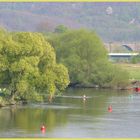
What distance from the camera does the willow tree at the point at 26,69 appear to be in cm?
8738

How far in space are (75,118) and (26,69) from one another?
487 inches

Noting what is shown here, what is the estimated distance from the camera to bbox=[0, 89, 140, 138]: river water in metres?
66.5

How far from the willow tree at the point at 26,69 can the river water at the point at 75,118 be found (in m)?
1.99

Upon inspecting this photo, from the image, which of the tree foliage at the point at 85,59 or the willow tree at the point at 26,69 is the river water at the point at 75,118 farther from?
the tree foliage at the point at 85,59

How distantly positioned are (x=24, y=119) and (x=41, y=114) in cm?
457

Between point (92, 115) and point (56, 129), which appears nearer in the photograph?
point (56, 129)

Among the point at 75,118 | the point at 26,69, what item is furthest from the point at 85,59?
the point at 75,118

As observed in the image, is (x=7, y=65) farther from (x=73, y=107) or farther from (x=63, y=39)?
(x=63, y=39)

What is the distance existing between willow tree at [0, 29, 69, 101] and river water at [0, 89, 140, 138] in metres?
1.99

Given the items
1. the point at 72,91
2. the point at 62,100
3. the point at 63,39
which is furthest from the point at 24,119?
the point at 63,39

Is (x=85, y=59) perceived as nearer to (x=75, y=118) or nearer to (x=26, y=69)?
(x=26, y=69)

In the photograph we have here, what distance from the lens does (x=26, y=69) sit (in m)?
87.1

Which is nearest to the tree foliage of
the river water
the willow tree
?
the river water

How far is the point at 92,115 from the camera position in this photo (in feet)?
263
